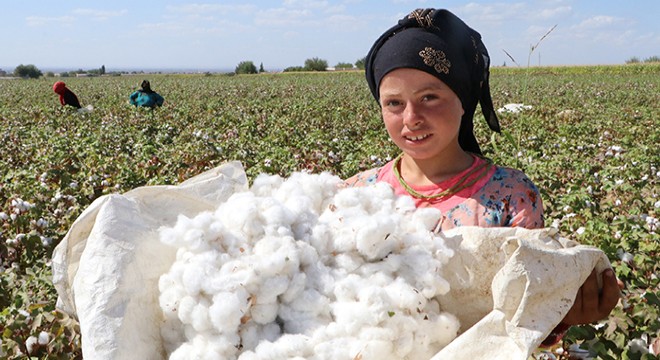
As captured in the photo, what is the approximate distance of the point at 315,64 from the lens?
2461 inches

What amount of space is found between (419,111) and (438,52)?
0.17 m

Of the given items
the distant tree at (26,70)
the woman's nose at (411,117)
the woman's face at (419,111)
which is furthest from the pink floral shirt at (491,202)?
the distant tree at (26,70)

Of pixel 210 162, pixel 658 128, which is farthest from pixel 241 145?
pixel 658 128

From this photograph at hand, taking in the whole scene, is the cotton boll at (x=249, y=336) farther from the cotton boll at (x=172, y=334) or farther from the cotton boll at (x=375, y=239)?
the cotton boll at (x=375, y=239)

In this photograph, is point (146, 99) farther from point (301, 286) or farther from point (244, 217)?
point (301, 286)

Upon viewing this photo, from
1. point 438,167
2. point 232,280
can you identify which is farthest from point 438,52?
point 232,280

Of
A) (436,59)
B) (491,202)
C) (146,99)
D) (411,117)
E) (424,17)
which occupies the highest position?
(424,17)

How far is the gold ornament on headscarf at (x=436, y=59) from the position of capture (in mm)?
1596

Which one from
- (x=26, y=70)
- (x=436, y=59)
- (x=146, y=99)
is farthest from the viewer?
(x=26, y=70)

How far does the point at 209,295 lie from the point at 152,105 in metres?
12.9

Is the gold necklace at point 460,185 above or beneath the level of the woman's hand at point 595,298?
above

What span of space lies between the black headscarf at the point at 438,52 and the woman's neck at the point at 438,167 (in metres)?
0.16

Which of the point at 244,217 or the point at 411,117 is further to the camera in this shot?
the point at 411,117

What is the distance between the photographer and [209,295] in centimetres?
117
